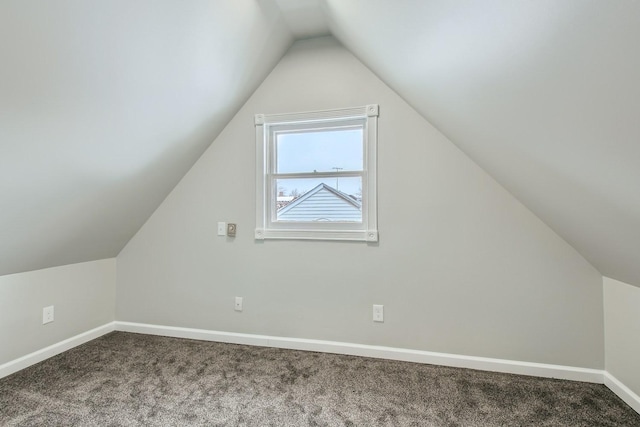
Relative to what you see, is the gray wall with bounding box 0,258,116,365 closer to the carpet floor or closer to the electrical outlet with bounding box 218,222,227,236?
the carpet floor

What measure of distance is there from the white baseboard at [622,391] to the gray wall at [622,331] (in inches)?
0.8

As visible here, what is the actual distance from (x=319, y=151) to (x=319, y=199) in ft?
1.32

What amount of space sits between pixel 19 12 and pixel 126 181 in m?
1.34

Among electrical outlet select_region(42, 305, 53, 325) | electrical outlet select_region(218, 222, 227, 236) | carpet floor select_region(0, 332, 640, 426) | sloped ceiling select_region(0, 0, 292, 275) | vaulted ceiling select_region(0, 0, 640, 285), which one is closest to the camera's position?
vaulted ceiling select_region(0, 0, 640, 285)

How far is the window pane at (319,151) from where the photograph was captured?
2.56 meters

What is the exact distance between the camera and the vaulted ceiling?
895mm

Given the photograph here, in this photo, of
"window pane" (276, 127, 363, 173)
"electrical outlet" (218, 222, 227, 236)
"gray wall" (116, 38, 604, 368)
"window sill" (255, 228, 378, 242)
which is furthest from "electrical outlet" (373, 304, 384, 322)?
"electrical outlet" (218, 222, 227, 236)

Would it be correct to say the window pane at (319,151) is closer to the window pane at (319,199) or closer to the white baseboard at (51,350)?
the window pane at (319,199)

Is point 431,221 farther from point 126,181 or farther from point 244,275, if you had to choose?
point 126,181

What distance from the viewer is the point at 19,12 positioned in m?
1.06

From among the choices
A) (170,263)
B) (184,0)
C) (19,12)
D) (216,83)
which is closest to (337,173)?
(216,83)

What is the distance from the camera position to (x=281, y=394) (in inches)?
75.4

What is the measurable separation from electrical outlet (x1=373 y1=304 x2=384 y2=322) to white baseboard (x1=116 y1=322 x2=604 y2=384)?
212 mm

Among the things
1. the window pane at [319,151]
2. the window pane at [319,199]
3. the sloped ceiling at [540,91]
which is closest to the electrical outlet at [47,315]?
the window pane at [319,199]
